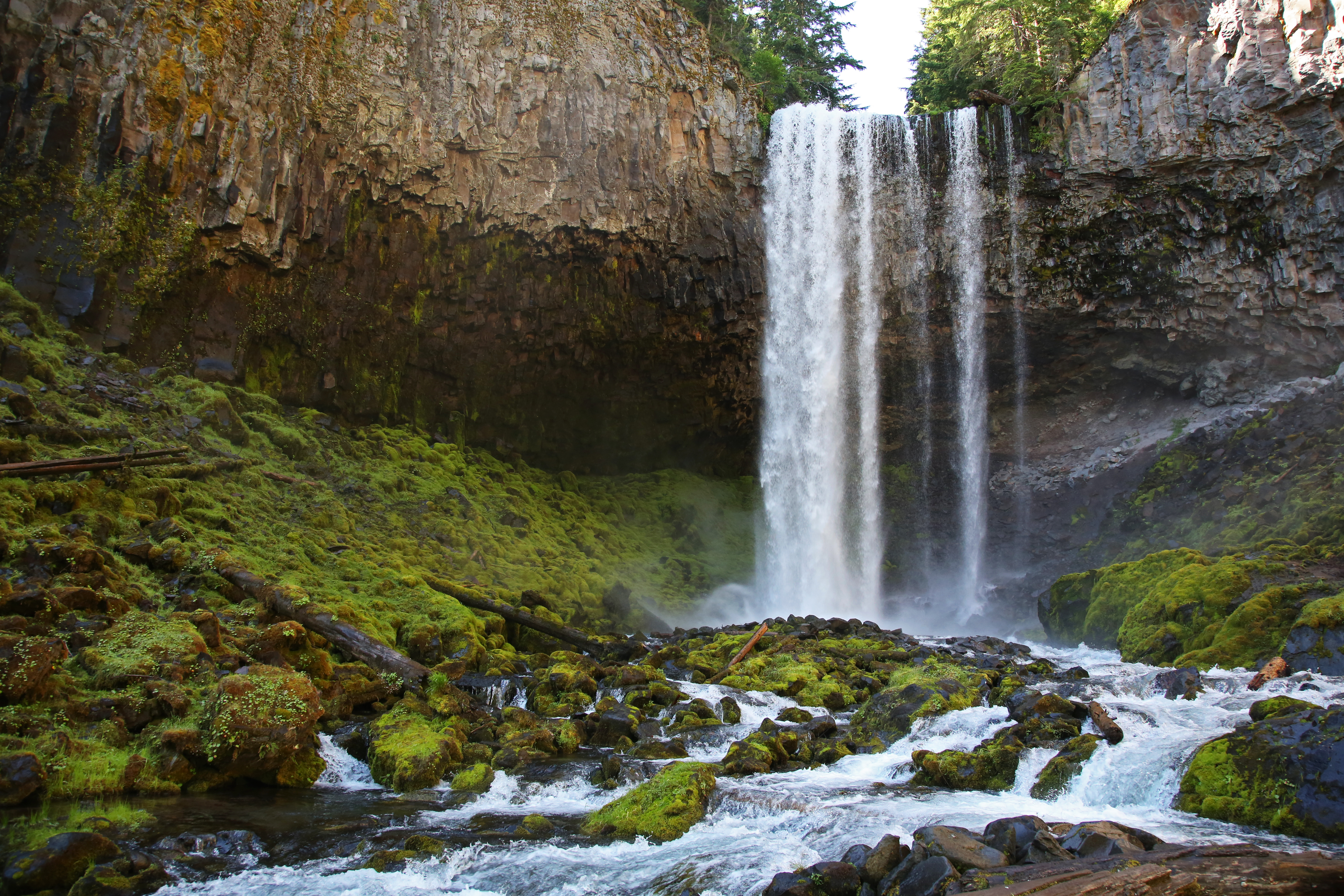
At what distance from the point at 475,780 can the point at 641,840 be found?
5.44 feet

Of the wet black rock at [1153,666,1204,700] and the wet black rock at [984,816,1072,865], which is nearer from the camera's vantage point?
the wet black rock at [984,816,1072,865]

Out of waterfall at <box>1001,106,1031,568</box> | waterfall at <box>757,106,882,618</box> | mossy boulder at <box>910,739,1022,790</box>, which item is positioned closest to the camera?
mossy boulder at <box>910,739,1022,790</box>

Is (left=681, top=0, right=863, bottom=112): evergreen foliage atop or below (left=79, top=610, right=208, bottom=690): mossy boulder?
atop

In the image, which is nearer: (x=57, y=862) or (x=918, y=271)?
(x=57, y=862)

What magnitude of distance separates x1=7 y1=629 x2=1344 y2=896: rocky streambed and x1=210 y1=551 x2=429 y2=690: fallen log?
548 millimetres

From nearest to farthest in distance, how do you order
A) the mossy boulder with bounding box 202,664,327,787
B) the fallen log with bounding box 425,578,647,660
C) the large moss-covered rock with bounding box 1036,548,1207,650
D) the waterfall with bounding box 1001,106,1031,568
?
1. the mossy boulder with bounding box 202,664,327,787
2. the fallen log with bounding box 425,578,647,660
3. the large moss-covered rock with bounding box 1036,548,1207,650
4. the waterfall with bounding box 1001,106,1031,568

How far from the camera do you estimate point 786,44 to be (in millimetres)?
28312

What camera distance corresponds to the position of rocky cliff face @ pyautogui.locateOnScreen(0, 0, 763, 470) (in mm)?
13227

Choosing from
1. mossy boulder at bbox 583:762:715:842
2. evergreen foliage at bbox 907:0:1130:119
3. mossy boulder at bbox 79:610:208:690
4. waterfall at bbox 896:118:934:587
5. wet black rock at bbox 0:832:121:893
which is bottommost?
mossy boulder at bbox 583:762:715:842

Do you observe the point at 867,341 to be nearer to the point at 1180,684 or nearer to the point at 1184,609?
the point at 1184,609

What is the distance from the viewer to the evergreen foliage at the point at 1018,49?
19.7 m

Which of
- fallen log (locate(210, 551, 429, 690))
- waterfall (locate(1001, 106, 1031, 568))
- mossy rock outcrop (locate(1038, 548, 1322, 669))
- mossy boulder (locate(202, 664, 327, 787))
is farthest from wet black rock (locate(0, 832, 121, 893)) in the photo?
waterfall (locate(1001, 106, 1031, 568))

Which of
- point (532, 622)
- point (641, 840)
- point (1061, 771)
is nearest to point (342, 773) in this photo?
point (641, 840)

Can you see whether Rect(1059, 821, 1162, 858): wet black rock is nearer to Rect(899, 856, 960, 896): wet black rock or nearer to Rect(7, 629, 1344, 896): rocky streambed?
Rect(7, 629, 1344, 896): rocky streambed
